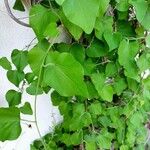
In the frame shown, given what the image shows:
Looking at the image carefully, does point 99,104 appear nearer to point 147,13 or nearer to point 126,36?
point 126,36

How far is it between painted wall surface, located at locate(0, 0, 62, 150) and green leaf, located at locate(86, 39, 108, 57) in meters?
0.24

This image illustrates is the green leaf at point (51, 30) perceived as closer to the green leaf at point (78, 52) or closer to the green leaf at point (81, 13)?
the green leaf at point (81, 13)

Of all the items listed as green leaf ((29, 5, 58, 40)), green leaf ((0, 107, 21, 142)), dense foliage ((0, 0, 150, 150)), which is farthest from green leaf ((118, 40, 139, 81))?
green leaf ((0, 107, 21, 142))

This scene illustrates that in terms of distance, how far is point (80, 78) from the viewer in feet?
2.43

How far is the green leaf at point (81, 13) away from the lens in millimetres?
677

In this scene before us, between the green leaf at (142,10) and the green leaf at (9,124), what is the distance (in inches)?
16.9

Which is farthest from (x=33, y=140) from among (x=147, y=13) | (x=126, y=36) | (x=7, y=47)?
(x=147, y=13)

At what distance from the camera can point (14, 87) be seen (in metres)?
1.12

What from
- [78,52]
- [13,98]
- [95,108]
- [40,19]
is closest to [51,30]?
[40,19]

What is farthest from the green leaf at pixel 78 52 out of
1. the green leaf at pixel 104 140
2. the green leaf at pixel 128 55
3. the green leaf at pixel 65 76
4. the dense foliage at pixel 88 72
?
the green leaf at pixel 104 140

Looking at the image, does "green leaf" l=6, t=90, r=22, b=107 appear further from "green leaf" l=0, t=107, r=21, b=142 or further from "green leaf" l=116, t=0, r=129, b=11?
"green leaf" l=116, t=0, r=129, b=11

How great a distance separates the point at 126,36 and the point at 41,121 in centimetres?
51

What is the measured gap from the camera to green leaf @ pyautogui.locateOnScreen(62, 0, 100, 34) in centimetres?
68

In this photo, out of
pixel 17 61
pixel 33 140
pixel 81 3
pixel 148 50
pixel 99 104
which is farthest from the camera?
pixel 33 140
